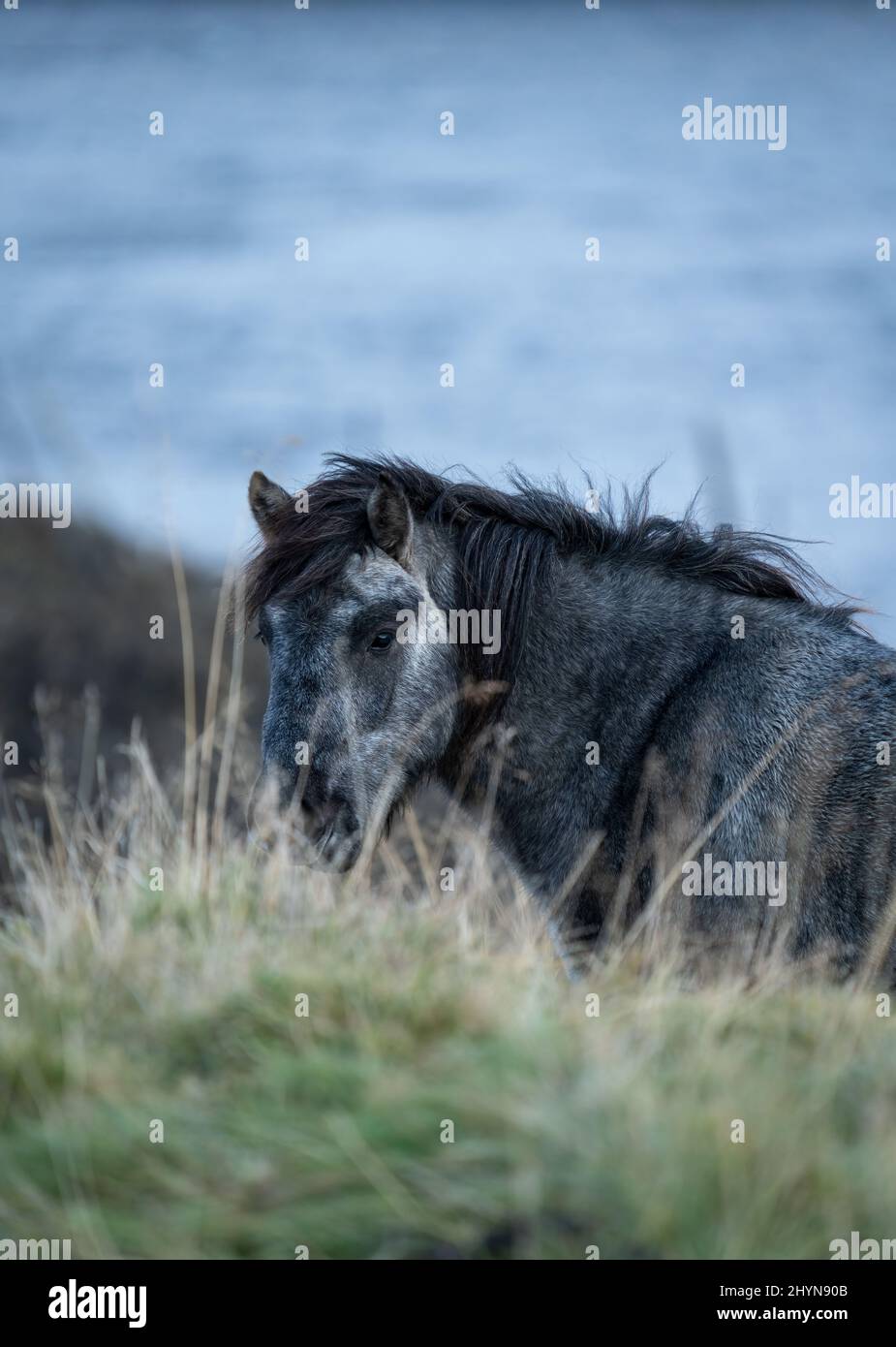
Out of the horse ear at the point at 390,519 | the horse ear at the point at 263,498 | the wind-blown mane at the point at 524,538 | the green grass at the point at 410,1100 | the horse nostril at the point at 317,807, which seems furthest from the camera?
the horse ear at the point at 263,498

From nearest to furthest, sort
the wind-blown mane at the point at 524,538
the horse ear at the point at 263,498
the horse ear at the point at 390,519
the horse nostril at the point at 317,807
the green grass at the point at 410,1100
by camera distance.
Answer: the green grass at the point at 410,1100, the horse nostril at the point at 317,807, the horse ear at the point at 390,519, the wind-blown mane at the point at 524,538, the horse ear at the point at 263,498

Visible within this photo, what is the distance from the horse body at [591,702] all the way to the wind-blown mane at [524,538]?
0.01 m

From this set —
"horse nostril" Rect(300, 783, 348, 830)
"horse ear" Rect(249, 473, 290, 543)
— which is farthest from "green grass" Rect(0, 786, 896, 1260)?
"horse ear" Rect(249, 473, 290, 543)

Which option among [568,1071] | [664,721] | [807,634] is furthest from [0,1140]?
[807,634]

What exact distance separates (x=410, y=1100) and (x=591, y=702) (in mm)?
2797

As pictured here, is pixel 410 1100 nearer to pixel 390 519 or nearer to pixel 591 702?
pixel 591 702

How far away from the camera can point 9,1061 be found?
412 centimetres

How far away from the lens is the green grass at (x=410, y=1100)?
3402 millimetres

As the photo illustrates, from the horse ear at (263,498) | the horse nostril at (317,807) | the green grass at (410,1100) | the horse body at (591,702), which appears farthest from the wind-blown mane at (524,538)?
the green grass at (410,1100)

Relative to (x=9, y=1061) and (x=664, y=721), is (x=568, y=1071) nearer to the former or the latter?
(x=9, y=1061)

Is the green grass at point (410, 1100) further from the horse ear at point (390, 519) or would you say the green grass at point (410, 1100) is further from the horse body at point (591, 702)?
the horse ear at point (390, 519)

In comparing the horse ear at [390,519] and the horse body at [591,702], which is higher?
the horse ear at [390,519]

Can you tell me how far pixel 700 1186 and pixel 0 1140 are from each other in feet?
6.53

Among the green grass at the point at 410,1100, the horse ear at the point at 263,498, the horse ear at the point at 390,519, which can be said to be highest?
the horse ear at the point at 263,498
